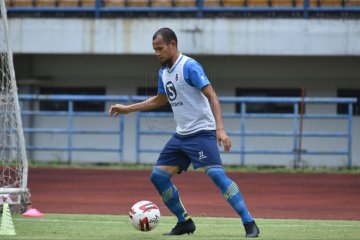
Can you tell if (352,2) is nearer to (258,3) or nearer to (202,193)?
(258,3)

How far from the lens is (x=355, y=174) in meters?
20.4

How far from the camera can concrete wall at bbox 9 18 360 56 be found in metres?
21.7

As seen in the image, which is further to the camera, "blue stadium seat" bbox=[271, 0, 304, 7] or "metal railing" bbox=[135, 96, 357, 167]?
"blue stadium seat" bbox=[271, 0, 304, 7]

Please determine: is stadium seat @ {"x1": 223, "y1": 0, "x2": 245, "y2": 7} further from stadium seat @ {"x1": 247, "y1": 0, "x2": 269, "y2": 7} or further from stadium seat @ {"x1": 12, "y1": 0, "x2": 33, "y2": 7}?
stadium seat @ {"x1": 12, "y1": 0, "x2": 33, "y2": 7}

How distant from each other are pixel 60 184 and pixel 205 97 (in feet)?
Result: 29.8

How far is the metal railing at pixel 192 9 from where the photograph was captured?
2167cm

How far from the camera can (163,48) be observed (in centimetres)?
920

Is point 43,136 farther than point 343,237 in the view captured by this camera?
Yes

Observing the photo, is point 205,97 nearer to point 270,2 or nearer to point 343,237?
point 343,237

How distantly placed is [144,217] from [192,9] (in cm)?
1300

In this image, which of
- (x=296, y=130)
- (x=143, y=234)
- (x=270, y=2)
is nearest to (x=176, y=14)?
(x=270, y=2)

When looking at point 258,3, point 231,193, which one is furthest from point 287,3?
point 231,193

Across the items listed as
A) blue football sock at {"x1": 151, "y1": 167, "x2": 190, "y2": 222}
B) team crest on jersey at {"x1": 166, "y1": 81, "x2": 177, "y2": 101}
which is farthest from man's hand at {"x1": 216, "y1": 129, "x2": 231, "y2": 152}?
blue football sock at {"x1": 151, "y1": 167, "x2": 190, "y2": 222}

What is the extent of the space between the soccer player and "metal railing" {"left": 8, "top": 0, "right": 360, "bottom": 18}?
12.6 m
